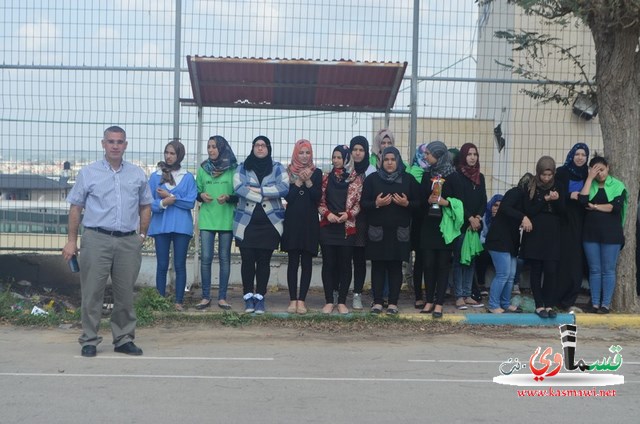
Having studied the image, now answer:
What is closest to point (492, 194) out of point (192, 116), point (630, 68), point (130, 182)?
point (630, 68)

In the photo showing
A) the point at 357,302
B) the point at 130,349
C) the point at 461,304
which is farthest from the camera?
the point at 461,304

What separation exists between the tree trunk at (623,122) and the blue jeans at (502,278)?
1310 millimetres

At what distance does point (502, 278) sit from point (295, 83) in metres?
3.60

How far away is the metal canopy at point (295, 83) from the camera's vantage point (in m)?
9.92

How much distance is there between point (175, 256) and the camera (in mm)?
9375

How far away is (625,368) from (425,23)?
17.6 ft

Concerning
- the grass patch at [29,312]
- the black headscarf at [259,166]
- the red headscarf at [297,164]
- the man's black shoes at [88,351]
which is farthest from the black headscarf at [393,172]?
the grass patch at [29,312]

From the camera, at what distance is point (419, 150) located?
395 inches

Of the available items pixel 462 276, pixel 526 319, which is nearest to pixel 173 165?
pixel 462 276

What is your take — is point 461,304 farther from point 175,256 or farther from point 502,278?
point 175,256

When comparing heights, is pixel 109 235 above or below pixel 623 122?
below

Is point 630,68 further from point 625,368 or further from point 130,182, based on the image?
point 130,182

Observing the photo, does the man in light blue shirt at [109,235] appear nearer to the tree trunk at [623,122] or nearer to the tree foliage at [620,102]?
the tree foliage at [620,102]

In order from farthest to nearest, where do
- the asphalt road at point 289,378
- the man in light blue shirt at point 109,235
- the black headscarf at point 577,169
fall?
1. the black headscarf at point 577,169
2. the man in light blue shirt at point 109,235
3. the asphalt road at point 289,378
